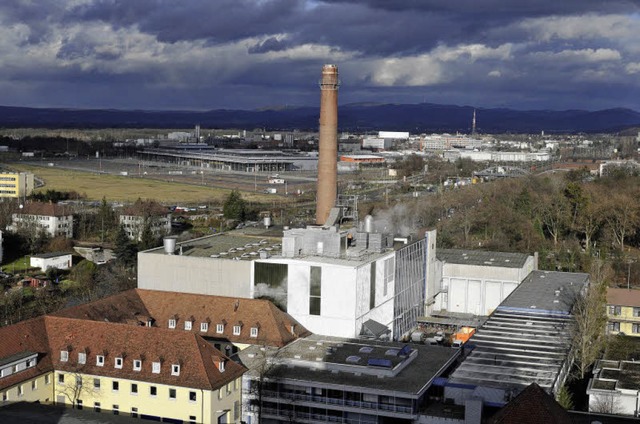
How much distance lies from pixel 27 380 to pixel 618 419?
16991mm

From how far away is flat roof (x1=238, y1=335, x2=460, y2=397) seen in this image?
84.8ft

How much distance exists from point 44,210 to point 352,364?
41.8 m

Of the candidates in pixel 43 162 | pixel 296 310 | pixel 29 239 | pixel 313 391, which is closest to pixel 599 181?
pixel 29 239

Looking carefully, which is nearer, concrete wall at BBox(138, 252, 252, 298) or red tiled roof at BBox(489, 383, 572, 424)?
red tiled roof at BBox(489, 383, 572, 424)

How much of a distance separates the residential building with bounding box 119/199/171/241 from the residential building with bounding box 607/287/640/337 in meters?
31.9

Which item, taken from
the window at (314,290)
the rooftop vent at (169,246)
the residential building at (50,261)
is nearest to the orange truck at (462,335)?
the window at (314,290)

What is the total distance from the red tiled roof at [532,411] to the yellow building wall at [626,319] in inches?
930

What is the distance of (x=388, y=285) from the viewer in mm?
35344

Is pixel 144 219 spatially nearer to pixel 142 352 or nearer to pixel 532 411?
pixel 142 352

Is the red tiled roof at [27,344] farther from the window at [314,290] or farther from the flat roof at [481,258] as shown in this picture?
the flat roof at [481,258]

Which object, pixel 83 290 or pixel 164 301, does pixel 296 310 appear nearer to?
pixel 164 301

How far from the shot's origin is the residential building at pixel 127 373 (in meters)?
24.6

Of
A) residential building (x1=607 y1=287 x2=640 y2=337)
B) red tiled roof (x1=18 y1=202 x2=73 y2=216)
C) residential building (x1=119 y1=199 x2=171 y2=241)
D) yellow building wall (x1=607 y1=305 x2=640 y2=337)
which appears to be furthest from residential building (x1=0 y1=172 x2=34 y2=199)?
yellow building wall (x1=607 y1=305 x2=640 y2=337)

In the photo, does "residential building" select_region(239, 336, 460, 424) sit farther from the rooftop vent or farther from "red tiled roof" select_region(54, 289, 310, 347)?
the rooftop vent
